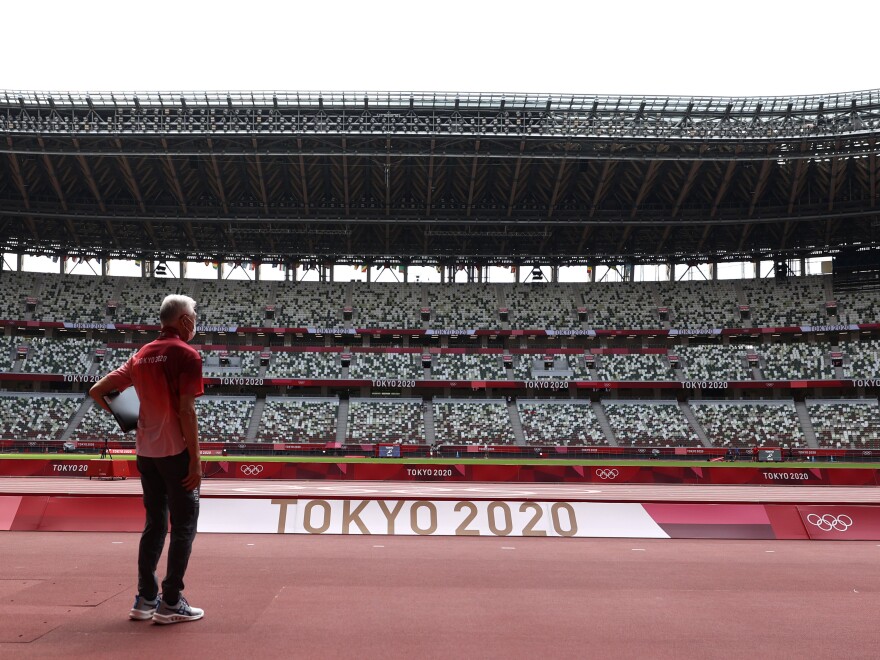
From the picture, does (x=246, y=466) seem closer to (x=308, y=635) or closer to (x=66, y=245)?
(x=308, y=635)

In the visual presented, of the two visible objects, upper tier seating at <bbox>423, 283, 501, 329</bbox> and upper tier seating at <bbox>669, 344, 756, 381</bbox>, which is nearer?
upper tier seating at <bbox>669, 344, 756, 381</bbox>

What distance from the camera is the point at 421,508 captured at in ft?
39.8

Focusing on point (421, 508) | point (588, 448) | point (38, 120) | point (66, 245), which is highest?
point (38, 120)

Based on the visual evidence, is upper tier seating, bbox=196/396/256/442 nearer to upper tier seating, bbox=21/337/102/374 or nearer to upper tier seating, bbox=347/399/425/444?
upper tier seating, bbox=347/399/425/444

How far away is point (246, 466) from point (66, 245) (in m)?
45.5

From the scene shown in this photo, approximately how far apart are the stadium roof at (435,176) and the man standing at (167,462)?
47.0m

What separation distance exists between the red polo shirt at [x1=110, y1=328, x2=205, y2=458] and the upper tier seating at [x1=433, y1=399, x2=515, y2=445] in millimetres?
52164

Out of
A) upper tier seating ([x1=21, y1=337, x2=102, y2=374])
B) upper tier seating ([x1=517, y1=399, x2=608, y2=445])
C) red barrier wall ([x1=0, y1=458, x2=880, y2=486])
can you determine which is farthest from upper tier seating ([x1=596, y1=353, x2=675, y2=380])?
upper tier seating ([x1=21, y1=337, x2=102, y2=374])

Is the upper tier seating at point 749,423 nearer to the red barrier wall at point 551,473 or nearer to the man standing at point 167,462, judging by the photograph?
the red barrier wall at point 551,473

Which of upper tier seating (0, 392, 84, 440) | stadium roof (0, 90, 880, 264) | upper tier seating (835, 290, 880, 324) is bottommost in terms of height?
upper tier seating (0, 392, 84, 440)

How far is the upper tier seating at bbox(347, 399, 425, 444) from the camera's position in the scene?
5728cm

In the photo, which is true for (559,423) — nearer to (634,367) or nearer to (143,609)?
(634,367)

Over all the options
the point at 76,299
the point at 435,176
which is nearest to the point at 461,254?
the point at 435,176

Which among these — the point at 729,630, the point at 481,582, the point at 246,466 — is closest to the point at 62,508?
the point at 481,582
